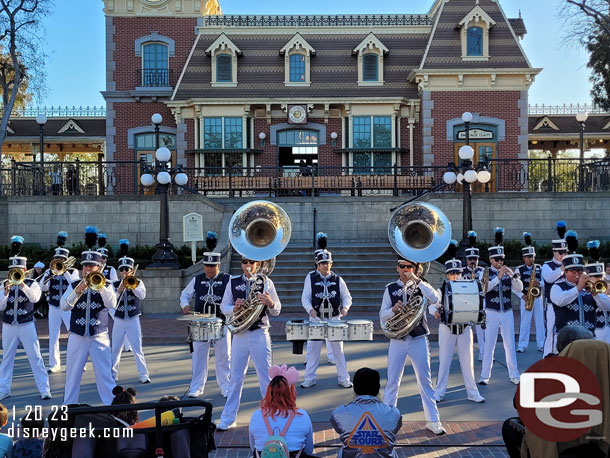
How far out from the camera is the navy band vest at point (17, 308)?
9.45 metres

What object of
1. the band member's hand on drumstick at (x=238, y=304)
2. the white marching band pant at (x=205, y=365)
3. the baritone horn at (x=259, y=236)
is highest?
the baritone horn at (x=259, y=236)

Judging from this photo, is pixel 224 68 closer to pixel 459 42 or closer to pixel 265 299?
pixel 459 42

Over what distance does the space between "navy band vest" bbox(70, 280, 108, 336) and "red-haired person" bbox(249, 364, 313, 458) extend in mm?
4120

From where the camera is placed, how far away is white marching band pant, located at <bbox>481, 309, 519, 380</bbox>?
9961mm

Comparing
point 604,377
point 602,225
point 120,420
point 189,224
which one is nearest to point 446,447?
point 604,377

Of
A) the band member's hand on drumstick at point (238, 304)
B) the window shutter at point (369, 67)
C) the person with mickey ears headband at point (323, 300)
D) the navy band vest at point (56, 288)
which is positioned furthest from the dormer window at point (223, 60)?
the band member's hand on drumstick at point (238, 304)

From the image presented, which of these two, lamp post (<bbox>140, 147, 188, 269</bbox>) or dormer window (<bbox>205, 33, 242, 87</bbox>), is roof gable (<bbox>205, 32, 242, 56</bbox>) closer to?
dormer window (<bbox>205, 33, 242, 87</bbox>)

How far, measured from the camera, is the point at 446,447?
702cm

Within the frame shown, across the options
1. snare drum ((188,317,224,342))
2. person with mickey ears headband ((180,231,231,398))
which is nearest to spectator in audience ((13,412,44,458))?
snare drum ((188,317,224,342))

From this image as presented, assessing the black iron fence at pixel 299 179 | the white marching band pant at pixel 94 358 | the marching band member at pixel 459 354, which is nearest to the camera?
the white marching band pant at pixel 94 358

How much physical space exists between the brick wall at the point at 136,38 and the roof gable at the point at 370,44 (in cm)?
724

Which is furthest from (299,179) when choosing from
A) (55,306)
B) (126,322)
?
(126,322)

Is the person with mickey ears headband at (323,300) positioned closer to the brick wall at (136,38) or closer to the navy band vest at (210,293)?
the navy band vest at (210,293)

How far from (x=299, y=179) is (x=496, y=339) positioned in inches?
573
